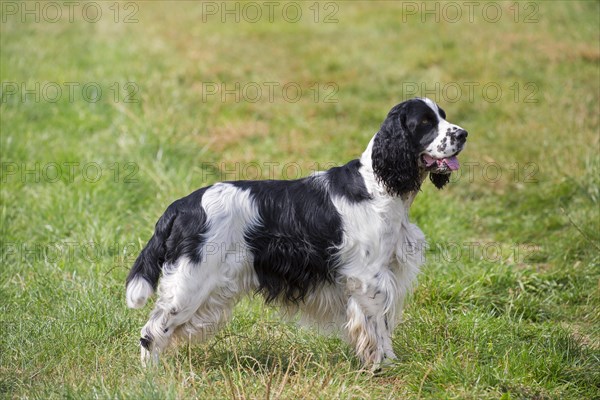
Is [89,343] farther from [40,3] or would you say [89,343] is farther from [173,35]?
[40,3]

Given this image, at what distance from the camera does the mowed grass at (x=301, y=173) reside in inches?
196

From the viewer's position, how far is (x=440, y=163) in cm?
511

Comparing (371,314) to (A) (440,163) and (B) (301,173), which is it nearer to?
(A) (440,163)

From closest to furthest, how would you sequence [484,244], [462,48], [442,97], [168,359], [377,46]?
[168,359]
[484,244]
[442,97]
[462,48]
[377,46]

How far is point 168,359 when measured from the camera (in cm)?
507

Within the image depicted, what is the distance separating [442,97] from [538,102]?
4.73ft

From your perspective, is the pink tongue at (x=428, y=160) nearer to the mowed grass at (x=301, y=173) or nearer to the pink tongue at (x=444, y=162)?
the pink tongue at (x=444, y=162)

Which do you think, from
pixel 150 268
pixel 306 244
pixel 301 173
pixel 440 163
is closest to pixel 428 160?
pixel 440 163

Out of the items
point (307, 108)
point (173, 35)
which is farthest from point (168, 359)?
point (173, 35)

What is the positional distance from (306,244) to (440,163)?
1.03 metres

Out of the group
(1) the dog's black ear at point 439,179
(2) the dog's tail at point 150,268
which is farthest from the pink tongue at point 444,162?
(2) the dog's tail at point 150,268

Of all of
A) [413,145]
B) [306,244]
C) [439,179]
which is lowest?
[306,244]

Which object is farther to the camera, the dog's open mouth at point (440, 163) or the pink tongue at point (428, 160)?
the pink tongue at point (428, 160)

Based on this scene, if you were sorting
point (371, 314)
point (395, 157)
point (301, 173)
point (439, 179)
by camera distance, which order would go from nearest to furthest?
point (395, 157) < point (371, 314) < point (439, 179) < point (301, 173)
